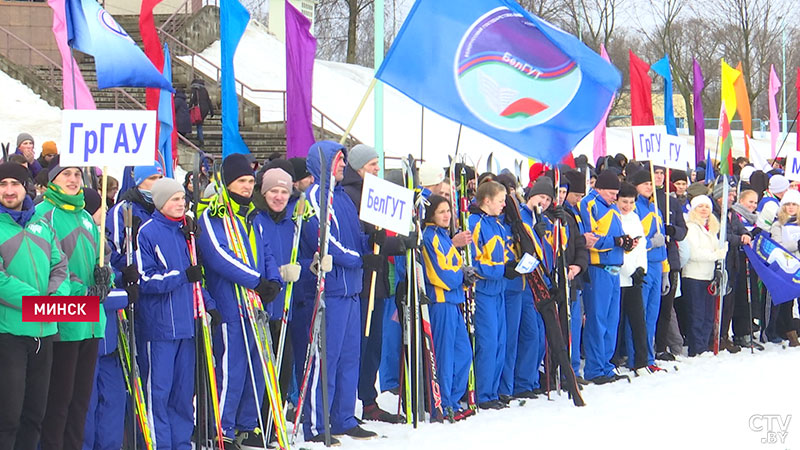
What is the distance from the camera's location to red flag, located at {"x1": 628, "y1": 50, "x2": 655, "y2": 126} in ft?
52.5

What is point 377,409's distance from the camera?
837 cm

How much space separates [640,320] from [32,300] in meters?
6.19

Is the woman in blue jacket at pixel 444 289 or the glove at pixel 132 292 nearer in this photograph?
the glove at pixel 132 292

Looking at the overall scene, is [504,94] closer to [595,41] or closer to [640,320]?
[640,320]

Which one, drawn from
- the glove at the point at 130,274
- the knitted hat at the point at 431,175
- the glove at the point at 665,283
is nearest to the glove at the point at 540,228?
the knitted hat at the point at 431,175

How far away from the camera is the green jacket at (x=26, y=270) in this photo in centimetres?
571

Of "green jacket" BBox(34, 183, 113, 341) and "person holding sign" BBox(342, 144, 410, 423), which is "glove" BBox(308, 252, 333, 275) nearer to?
"person holding sign" BBox(342, 144, 410, 423)

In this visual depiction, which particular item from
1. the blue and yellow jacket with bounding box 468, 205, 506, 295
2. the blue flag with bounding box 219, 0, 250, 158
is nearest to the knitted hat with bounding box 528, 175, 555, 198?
the blue and yellow jacket with bounding box 468, 205, 506, 295

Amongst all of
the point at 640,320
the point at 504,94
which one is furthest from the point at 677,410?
the point at 504,94

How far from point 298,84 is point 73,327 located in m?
5.51

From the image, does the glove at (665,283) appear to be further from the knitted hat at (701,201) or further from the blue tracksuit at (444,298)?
the blue tracksuit at (444,298)

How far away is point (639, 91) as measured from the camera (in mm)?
16016

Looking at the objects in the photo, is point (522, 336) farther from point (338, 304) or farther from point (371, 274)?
point (338, 304)

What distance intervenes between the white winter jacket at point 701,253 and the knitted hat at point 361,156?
14.8 ft
